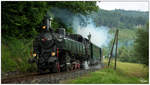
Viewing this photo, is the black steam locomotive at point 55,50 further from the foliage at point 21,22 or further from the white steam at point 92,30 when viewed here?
the white steam at point 92,30

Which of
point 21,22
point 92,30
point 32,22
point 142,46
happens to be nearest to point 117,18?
point 92,30

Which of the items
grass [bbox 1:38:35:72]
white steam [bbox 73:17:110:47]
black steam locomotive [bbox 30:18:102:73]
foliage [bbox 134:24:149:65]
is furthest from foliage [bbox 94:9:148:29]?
grass [bbox 1:38:35:72]

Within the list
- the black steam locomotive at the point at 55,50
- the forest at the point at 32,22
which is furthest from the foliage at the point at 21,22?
the black steam locomotive at the point at 55,50

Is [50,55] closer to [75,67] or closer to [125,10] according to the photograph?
[75,67]

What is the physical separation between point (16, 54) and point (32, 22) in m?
2.76

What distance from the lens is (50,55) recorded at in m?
12.7

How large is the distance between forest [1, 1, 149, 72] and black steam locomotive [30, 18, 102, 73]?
49 cm

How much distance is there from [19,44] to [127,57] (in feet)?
27.9

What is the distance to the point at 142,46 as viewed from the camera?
14883 mm

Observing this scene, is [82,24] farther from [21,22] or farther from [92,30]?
[21,22]

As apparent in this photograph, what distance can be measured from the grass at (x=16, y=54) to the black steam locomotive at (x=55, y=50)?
126cm

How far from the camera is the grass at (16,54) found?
1330 cm

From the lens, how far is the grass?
13305 mm

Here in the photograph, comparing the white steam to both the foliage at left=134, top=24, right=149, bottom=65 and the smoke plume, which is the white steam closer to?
the smoke plume
